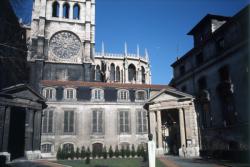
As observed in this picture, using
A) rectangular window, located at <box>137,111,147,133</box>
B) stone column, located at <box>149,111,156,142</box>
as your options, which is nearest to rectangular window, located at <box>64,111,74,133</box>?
rectangular window, located at <box>137,111,147,133</box>

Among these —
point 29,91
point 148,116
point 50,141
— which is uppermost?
point 29,91

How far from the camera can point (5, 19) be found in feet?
44.9

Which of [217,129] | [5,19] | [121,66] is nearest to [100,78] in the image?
[121,66]

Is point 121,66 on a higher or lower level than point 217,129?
higher

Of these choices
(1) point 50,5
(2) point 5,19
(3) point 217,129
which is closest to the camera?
(2) point 5,19

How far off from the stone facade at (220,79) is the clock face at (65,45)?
74.5 ft

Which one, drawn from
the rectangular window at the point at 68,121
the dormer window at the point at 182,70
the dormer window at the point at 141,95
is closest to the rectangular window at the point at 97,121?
the rectangular window at the point at 68,121

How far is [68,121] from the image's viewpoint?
120ft

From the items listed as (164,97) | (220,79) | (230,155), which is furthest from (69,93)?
(230,155)

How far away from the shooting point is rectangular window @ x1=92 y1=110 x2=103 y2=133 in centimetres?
3731

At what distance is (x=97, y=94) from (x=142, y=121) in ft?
26.1

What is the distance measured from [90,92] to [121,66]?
→ 27929 mm

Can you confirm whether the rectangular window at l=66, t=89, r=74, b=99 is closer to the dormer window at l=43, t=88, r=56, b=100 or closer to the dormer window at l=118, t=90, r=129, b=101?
the dormer window at l=43, t=88, r=56, b=100

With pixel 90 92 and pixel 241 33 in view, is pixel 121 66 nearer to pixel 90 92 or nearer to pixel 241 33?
pixel 90 92
